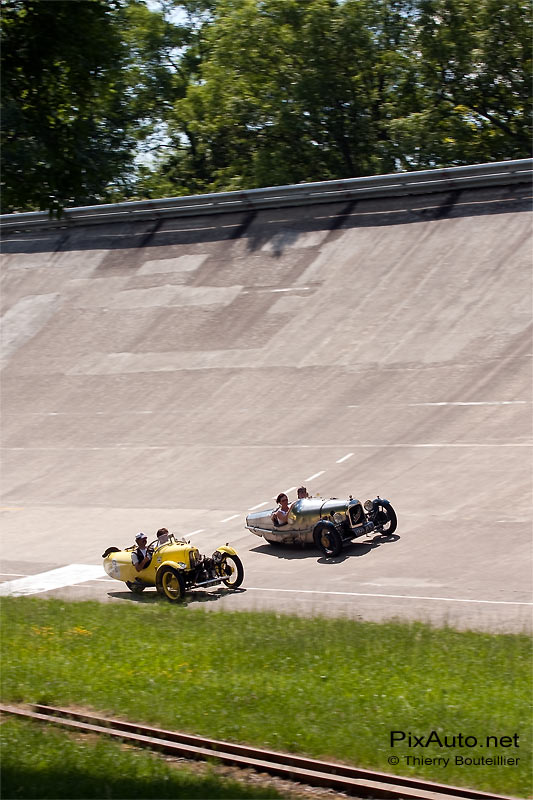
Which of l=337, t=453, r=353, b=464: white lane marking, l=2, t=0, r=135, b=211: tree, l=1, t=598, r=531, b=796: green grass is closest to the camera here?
l=1, t=598, r=531, b=796: green grass

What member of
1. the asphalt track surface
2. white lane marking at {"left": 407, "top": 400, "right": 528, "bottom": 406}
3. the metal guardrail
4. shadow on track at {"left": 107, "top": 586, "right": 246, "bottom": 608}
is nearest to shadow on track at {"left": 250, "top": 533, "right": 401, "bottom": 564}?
the asphalt track surface

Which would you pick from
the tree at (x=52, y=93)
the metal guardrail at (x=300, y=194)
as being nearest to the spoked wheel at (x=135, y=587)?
the tree at (x=52, y=93)

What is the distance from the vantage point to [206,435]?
28.5 meters

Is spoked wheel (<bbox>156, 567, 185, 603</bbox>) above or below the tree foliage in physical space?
below

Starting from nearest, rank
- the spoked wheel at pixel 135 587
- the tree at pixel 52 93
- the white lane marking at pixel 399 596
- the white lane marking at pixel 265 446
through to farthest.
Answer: the tree at pixel 52 93 < the white lane marking at pixel 399 596 < the spoked wheel at pixel 135 587 < the white lane marking at pixel 265 446

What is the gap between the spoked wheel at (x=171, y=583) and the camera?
17.1 meters

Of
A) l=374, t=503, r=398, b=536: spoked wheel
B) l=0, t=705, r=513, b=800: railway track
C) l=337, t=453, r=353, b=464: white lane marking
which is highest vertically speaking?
l=337, t=453, r=353, b=464: white lane marking

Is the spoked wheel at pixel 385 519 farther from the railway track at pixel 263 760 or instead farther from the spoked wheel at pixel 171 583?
the railway track at pixel 263 760

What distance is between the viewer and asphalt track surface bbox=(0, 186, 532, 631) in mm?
18562

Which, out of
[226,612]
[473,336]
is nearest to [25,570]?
[226,612]

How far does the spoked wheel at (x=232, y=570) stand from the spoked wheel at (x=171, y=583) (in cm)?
77

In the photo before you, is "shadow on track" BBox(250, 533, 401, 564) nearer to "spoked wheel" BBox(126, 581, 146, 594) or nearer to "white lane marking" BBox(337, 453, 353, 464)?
"spoked wheel" BBox(126, 581, 146, 594)

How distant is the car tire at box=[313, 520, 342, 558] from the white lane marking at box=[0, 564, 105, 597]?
4.30m

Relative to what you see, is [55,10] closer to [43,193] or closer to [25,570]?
[43,193]
